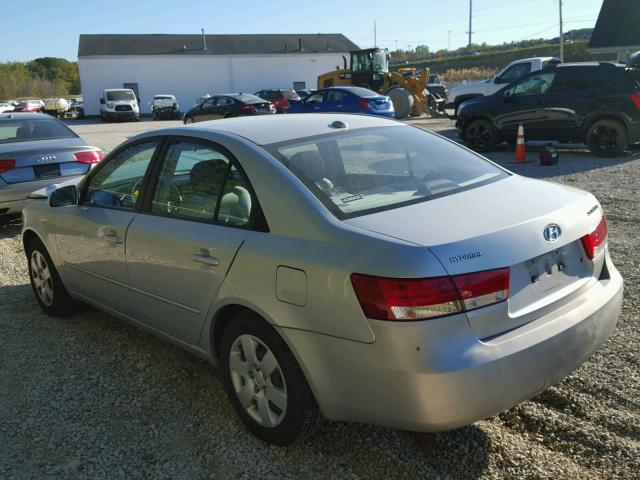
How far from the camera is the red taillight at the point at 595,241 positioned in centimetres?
292

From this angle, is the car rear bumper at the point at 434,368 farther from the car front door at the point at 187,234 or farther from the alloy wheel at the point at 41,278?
the alloy wheel at the point at 41,278

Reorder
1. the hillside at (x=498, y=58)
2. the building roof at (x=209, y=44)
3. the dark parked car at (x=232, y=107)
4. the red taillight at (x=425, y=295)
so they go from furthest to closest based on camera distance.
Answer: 1. the hillside at (x=498, y=58)
2. the building roof at (x=209, y=44)
3. the dark parked car at (x=232, y=107)
4. the red taillight at (x=425, y=295)

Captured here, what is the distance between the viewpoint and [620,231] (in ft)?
21.6

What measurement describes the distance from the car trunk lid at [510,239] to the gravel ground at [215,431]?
2.52ft

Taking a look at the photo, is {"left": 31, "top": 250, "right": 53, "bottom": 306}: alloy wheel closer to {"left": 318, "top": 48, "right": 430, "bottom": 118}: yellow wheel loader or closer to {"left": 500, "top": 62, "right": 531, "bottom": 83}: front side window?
{"left": 500, "top": 62, "right": 531, "bottom": 83}: front side window

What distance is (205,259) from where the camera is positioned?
314 cm

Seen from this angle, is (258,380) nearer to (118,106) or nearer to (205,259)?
(205,259)

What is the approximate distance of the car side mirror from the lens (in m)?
4.40

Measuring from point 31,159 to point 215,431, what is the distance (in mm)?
5876

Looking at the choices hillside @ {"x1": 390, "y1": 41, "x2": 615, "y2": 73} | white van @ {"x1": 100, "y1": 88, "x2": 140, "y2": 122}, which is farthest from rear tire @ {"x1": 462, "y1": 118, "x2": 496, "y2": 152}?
hillside @ {"x1": 390, "y1": 41, "x2": 615, "y2": 73}

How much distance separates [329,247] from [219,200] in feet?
2.99

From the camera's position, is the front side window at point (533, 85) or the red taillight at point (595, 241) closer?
the red taillight at point (595, 241)

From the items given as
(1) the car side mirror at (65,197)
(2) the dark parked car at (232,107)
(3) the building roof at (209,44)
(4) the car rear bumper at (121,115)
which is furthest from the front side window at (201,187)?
(3) the building roof at (209,44)

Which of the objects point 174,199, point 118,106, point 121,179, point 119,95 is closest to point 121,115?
point 118,106
